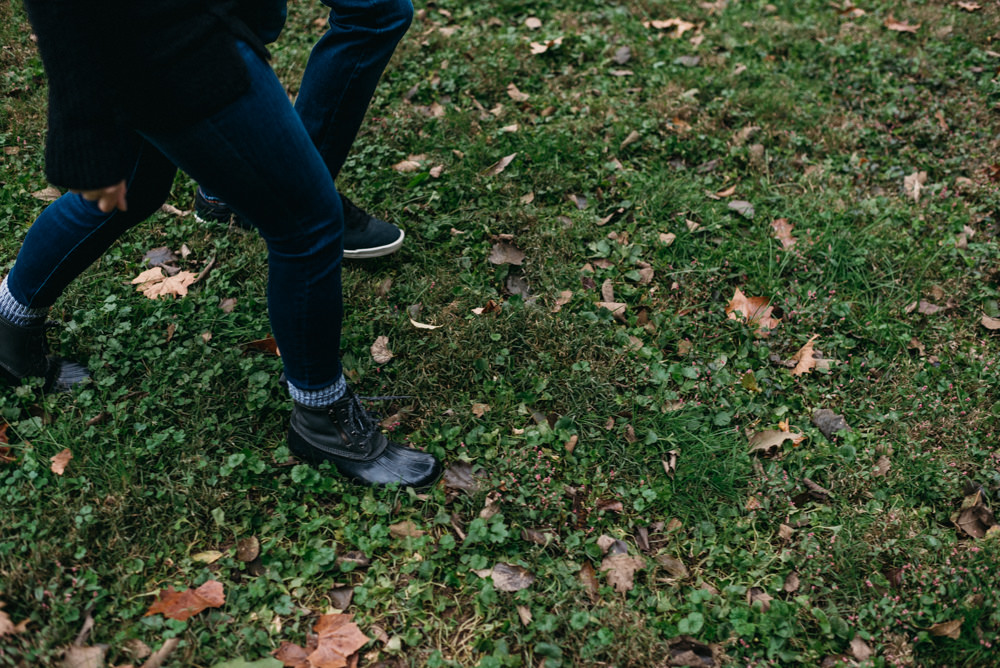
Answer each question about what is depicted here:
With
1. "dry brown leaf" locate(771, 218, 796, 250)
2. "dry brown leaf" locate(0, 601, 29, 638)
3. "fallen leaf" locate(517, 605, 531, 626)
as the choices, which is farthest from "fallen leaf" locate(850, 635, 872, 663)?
"dry brown leaf" locate(0, 601, 29, 638)

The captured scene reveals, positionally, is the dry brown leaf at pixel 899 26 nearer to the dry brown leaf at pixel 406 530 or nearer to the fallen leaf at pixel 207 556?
the dry brown leaf at pixel 406 530

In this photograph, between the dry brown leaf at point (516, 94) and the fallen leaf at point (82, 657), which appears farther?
the dry brown leaf at point (516, 94)

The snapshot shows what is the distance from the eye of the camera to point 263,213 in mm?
1697

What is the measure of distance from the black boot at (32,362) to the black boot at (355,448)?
0.87 meters

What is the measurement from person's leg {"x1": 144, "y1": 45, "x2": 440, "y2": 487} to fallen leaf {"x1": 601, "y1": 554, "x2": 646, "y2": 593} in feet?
2.13

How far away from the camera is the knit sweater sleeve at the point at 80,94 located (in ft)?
4.43

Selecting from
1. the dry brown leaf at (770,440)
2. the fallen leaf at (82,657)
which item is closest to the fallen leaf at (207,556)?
the fallen leaf at (82,657)

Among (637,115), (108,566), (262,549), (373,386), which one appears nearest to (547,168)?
(637,115)

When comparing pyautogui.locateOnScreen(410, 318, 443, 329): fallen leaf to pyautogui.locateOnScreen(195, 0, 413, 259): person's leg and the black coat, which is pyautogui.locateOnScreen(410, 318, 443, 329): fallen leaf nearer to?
pyautogui.locateOnScreen(195, 0, 413, 259): person's leg

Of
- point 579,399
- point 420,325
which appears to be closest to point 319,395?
point 420,325

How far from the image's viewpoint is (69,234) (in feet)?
6.85

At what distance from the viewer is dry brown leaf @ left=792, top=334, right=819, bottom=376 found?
9.37 feet

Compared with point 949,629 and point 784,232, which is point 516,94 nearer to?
point 784,232

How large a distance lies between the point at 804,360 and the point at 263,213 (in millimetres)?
2194
